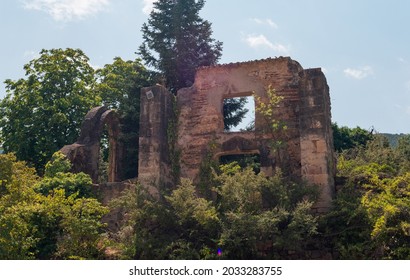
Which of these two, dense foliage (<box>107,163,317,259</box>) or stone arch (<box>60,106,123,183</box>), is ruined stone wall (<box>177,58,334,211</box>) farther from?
stone arch (<box>60,106,123,183</box>)

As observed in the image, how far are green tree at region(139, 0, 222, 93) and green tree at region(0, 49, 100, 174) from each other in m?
3.90

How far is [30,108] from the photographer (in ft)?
77.0

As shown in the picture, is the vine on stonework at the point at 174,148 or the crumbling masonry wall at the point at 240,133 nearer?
the crumbling masonry wall at the point at 240,133

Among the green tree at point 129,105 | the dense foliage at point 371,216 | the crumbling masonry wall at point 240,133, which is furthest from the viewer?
the green tree at point 129,105

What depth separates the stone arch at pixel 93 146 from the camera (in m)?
17.4

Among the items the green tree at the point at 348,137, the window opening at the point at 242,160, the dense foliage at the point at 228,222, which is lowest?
the dense foliage at the point at 228,222

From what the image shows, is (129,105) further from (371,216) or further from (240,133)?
(371,216)

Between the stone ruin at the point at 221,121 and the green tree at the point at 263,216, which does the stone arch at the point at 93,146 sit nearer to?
the stone ruin at the point at 221,121

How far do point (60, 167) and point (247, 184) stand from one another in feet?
21.9

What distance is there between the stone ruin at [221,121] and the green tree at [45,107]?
631 cm

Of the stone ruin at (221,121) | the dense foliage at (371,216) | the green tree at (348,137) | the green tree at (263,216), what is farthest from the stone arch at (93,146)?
the green tree at (348,137)

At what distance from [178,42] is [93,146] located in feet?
22.9

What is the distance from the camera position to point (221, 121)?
15734 millimetres

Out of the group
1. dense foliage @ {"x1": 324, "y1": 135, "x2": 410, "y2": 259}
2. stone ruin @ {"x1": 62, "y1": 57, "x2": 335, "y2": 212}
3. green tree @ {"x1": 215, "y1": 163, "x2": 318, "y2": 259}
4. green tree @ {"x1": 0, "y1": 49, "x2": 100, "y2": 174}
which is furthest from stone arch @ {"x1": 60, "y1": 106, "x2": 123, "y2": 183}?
dense foliage @ {"x1": 324, "y1": 135, "x2": 410, "y2": 259}
